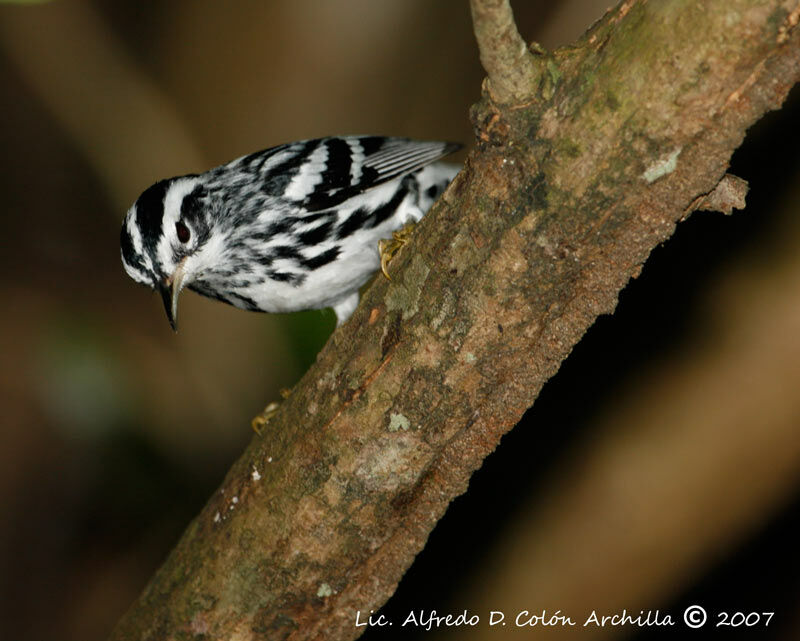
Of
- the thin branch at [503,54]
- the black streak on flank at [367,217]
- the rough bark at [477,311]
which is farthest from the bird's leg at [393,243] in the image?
the thin branch at [503,54]

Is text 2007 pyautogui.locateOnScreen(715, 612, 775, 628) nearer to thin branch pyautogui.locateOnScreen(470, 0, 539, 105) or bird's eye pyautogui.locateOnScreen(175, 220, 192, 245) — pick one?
bird's eye pyautogui.locateOnScreen(175, 220, 192, 245)

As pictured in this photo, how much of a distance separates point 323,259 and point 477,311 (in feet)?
5.44

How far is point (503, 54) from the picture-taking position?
195 cm

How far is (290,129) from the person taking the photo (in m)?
7.48

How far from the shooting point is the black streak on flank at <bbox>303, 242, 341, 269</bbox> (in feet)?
12.6

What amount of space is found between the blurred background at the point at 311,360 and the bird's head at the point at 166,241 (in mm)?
742

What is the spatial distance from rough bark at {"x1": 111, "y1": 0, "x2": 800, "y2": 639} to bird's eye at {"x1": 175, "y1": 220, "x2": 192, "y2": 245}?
1.24 meters

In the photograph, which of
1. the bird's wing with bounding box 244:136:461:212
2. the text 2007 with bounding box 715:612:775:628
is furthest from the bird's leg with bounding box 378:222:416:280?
the text 2007 with bounding box 715:612:775:628

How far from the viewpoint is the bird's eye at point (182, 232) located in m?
3.83

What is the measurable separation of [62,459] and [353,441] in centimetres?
498

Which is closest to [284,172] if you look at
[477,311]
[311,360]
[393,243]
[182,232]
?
[182,232]

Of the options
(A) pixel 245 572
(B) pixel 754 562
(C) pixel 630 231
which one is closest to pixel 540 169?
(C) pixel 630 231

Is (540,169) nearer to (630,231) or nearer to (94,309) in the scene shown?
(630,231)

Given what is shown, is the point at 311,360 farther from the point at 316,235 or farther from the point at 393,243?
the point at 393,243
